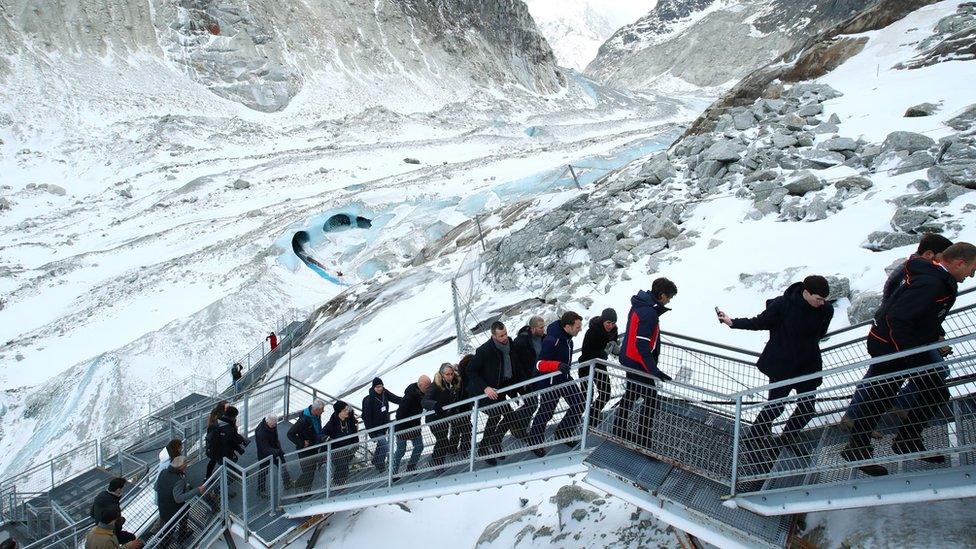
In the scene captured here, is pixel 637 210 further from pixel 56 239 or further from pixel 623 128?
pixel 623 128

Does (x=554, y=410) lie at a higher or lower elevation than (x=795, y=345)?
lower

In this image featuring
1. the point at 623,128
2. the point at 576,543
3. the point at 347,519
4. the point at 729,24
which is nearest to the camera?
the point at 576,543

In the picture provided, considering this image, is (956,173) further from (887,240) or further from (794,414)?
(794,414)

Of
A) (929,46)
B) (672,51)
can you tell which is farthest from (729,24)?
(929,46)

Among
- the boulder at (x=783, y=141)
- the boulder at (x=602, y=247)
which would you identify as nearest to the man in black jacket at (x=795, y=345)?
the boulder at (x=602, y=247)

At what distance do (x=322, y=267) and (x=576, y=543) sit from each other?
21.1 meters

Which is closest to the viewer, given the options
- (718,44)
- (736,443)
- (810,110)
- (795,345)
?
(736,443)

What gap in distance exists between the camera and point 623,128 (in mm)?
69188

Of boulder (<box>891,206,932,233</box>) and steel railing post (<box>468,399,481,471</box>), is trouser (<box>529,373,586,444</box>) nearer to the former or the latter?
steel railing post (<box>468,399,481,471</box>)

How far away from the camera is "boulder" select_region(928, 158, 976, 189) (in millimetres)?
9758

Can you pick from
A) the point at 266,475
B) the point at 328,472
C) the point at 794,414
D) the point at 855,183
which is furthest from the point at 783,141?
the point at 266,475

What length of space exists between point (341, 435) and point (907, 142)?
458 inches

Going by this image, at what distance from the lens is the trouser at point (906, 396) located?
4.04m

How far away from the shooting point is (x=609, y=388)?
5715mm
